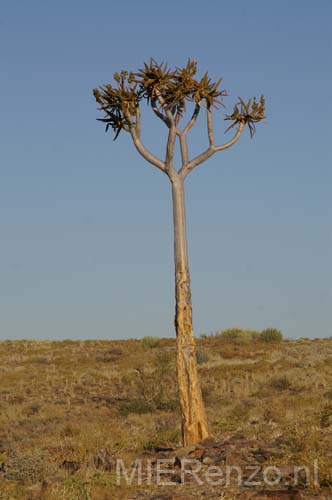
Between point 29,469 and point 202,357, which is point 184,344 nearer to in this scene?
point 29,469

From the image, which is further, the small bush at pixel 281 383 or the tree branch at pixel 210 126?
the small bush at pixel 281 383

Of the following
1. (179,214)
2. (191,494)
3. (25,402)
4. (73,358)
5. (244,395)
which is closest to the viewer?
(191,494)

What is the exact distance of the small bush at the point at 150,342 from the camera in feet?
136

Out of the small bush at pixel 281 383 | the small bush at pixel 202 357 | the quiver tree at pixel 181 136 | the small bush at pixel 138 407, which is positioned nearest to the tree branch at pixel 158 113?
the quiver tree at pixel 181 136

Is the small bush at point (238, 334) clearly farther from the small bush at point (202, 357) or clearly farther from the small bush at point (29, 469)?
the small bush at point (29, 469)

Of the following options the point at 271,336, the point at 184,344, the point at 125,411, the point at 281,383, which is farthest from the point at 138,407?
the point at 271,336

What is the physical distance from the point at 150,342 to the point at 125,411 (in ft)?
73.4

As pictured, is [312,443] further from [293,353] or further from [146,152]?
[293,353]

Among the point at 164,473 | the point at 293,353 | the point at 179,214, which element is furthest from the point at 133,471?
the point at 293,353

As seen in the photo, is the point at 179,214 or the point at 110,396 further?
the point at 110,396

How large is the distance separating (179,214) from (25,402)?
429 inches

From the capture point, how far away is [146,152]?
14.4 meters

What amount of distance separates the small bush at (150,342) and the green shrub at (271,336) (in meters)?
6.51

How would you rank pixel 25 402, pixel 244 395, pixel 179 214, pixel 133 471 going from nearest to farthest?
pixel 133 471 → pixel 179 214 → pixel 244 395 → pixel 25 402
